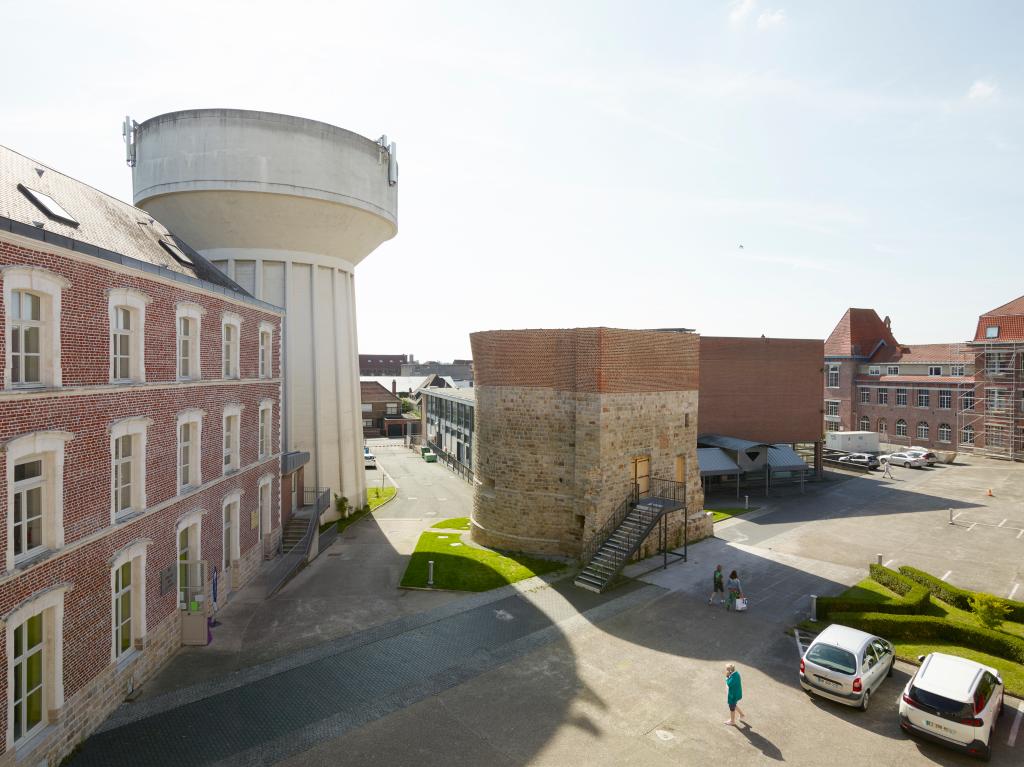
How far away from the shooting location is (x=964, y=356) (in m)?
53.5

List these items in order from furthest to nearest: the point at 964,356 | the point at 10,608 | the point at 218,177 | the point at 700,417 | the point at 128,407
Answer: the point at 964,356
the point at 700,417
the point at 218,177
the point at 128,407
the point at 10,608

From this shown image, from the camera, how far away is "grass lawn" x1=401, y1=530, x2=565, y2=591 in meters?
20.9

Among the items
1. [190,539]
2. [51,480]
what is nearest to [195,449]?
[190,539]

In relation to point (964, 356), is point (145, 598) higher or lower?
lower

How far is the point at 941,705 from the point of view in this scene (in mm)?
11500

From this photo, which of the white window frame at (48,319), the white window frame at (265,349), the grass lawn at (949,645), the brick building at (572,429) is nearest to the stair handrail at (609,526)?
the brick building at (572,429)

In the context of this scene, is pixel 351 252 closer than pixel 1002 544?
No

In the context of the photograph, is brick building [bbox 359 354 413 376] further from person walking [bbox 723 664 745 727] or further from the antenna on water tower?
person walking [bbox 723 664 745 727]

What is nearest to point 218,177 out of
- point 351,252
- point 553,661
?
point 351,252

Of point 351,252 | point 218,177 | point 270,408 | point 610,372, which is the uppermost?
point 218,177

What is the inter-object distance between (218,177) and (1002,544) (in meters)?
37.3

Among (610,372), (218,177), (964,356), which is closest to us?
(610,372)

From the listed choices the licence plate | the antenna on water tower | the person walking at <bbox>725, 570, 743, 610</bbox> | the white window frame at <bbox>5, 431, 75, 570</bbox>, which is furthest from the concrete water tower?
the licence plate

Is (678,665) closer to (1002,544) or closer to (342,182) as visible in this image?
(1002,544)
